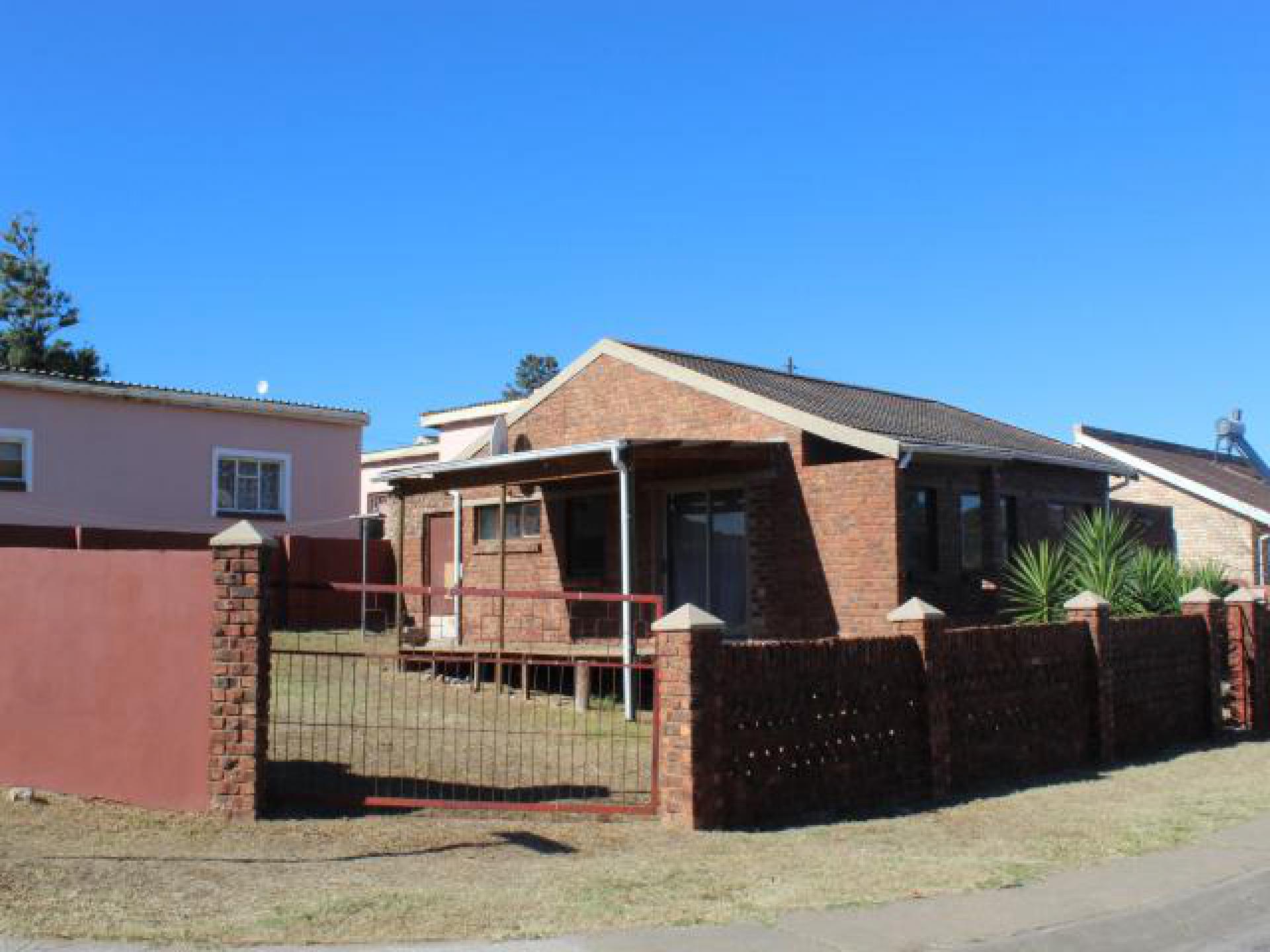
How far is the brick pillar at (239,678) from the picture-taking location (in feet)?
28.4

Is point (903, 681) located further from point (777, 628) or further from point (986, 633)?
point (777, 628)

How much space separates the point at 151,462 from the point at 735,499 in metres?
13.1

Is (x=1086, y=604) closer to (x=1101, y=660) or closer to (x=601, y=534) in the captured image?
(x=1101, y=660)

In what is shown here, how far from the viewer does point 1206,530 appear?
2894 cm

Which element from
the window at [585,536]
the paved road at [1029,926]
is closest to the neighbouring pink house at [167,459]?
the window at [585,536]

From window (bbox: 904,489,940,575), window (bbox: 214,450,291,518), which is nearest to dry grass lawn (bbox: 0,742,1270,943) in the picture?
window (bbox: 904,489,940,575)

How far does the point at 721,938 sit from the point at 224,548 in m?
4.34

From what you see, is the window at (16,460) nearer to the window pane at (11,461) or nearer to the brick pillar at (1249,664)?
the window pane at (11,461)

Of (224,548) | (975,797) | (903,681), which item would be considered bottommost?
(975,797)

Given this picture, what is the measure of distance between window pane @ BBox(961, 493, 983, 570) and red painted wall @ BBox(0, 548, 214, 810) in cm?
Answer: 1204

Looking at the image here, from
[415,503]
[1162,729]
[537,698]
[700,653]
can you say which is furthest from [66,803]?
[415,503]

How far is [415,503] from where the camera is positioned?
2223cm

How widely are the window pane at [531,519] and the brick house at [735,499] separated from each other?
4 cm

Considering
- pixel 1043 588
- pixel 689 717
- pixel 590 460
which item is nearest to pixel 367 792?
pixel 689 717
